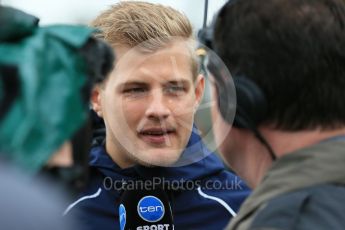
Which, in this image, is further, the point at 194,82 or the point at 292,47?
the point at 194,82

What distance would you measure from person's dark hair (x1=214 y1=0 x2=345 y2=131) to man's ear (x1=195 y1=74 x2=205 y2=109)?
80cm

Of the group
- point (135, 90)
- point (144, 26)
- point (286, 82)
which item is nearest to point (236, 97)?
point (286, 82)

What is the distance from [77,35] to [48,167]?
0.28m

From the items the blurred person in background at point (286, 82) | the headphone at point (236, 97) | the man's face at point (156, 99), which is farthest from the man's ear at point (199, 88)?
the blurred person in background at point (286, 82)

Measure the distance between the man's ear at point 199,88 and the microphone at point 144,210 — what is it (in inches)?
14.8

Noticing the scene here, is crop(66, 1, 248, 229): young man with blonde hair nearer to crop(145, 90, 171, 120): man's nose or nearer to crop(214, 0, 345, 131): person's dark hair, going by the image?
crop(145, 90, 171, 120): man's nose

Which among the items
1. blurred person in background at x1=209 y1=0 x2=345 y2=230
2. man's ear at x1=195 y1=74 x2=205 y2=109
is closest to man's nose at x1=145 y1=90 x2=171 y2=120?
man's ear at x1=195 y1=74 x2=205 y2=109

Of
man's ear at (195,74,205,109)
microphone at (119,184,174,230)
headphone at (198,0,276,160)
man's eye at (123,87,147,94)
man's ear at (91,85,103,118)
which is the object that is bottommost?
microphone at (119,184,174,230)

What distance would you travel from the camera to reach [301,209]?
185cm

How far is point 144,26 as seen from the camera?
3121 mm

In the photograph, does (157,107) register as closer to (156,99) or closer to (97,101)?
(156,99)

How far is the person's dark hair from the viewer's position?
209 centimetres

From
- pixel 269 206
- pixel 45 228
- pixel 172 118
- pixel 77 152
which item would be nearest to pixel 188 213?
pixel 172 118

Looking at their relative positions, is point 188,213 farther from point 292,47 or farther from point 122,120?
point 292,47
